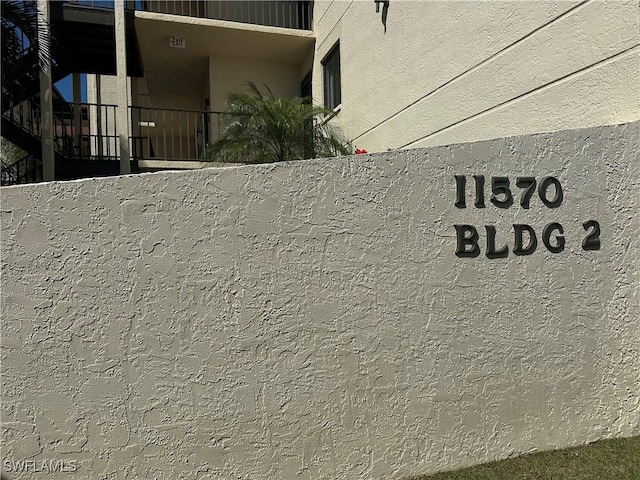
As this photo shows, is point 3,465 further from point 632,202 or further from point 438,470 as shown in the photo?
point 632,202

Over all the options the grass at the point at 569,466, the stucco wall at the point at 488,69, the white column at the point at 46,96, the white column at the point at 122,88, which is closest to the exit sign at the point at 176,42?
the white column at the point at 122,88

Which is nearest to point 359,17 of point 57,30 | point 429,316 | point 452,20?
point 452,20

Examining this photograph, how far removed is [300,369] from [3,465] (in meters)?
1.80

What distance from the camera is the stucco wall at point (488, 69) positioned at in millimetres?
4016

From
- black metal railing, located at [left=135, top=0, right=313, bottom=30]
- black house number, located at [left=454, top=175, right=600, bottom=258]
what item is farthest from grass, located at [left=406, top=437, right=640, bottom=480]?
black metal railing, located at [left=135, top=0, right=313, bottom=30]

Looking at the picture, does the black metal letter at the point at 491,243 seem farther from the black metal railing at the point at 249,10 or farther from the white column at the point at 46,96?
the black metal railing at the point at 249,10

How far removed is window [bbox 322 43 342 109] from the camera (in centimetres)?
1010

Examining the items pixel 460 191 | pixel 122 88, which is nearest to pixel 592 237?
pixel 460 191

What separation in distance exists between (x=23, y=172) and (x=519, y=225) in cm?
1079

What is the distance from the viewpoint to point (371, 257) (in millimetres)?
3301

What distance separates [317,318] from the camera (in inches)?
127

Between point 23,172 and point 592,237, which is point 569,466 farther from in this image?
point 23,172

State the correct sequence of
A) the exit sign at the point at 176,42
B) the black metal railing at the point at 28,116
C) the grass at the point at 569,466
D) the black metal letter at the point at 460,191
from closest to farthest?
the grass at the point at 569,466 < the black metal letter at the point at 460,191 < the black metal railing at the point at 28,116 < the exit sign at the point at 176,42

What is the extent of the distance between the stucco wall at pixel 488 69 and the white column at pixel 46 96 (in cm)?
520
